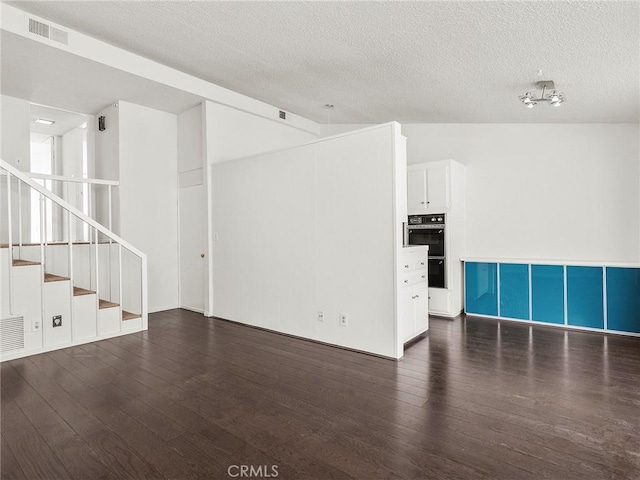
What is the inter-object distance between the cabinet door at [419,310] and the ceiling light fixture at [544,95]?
7.59 feet

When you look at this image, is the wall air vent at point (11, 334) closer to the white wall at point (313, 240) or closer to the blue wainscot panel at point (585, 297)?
the white wall at point (313, 240)

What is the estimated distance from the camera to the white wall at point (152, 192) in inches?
214

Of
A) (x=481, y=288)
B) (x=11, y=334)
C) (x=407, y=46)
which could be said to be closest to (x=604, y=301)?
(x=481, y=288)

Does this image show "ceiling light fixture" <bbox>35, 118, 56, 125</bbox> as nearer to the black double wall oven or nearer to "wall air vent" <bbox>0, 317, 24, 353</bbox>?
"wall air vent" <bbox>0, 317, 24, 353</bbox>

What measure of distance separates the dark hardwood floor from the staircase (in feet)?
0.79

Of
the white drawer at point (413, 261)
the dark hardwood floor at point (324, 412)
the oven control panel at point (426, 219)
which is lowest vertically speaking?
the dark hardwood floor at point (324, 412)

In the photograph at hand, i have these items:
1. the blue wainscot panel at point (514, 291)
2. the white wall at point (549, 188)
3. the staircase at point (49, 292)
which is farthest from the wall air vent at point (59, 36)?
the blue wainscot panel at point (514, 291)

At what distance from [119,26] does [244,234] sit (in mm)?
2605

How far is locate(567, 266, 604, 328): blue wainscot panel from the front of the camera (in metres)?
4.40

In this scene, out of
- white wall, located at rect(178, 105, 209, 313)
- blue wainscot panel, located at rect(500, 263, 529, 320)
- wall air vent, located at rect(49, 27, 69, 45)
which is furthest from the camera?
white wall, located at rect(178, 105, 209, 313)

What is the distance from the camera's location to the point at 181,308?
19.7ft

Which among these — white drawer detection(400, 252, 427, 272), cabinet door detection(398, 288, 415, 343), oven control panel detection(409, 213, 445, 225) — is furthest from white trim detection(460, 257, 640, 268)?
cabinet door detection(398, 288, 415, 343)

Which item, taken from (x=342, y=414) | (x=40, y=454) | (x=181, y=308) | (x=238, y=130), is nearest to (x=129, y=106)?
(x=238, y=130)

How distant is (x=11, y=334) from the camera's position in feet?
11.8
